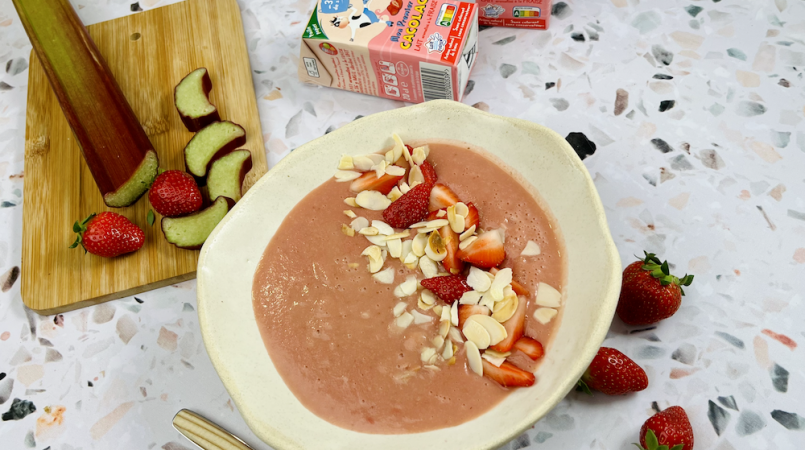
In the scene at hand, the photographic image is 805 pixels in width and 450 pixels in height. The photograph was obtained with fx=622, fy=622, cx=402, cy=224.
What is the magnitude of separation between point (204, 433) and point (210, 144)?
73 cm

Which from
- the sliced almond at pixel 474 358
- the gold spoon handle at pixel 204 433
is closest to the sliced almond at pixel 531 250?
the sliced almond at pixel 474 358

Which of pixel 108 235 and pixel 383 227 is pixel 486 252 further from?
pixel 108 235

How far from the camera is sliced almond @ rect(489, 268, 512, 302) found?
1220mm

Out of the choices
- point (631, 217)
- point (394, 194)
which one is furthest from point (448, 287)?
point (631, 217)

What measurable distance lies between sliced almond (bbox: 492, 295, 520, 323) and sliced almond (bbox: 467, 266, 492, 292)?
0.15 feet

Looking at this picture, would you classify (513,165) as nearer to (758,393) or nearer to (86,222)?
(758,393)

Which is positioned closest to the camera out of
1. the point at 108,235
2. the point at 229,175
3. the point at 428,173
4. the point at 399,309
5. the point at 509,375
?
the point at 509,375

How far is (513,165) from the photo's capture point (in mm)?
1366

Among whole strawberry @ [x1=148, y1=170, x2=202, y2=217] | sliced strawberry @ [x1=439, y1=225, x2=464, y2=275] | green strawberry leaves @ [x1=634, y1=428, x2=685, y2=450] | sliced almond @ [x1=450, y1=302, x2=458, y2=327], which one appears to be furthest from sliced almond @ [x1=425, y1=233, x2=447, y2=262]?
whole strawberry @ [x1=148, y1=170, x2=202, y2=217]

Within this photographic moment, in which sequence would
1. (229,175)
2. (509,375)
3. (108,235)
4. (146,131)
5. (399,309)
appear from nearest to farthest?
(509,375) < (399,309) < (108,235) < (229,175) < (146,131)

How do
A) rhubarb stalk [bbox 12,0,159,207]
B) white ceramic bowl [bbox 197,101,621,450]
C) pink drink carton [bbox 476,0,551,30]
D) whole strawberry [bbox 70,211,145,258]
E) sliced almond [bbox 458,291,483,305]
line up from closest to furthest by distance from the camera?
white ceramic bowl [bbox 197,101,621,450], sliced almond [bbox 458,291,483,305], whole strawberry [bbox 70,211,145,258], rhubarb stalk [bbox 12,0,159,207], pink drink carton [bbox 476,0,551,30]

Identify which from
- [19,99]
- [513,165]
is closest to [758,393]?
[513,165]

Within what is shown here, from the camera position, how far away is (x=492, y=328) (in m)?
1.20

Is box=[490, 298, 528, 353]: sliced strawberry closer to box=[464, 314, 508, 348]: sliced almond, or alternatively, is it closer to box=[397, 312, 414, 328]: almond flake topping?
box=[464, 314, 508, 348]: sliced almond
